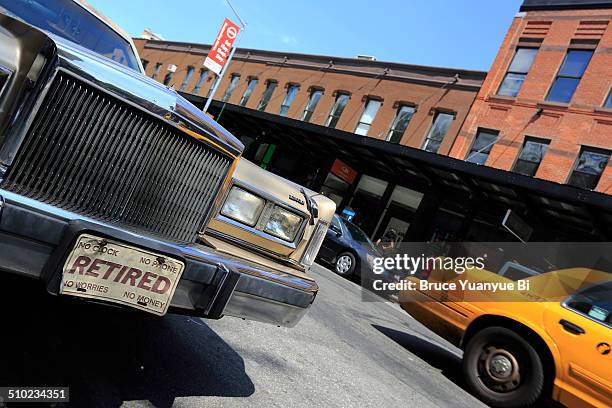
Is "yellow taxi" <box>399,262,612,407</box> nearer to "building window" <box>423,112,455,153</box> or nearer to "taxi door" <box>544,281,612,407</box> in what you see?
"taxi door" <box>544,281,612,407</box>

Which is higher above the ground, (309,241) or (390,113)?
(390,113)

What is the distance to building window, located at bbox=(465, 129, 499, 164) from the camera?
1886cm

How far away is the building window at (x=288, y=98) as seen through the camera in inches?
1116

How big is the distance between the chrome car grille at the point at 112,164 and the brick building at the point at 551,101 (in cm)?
1689

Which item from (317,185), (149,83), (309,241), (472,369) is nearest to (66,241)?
(149,83)

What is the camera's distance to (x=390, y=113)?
75.7 feet

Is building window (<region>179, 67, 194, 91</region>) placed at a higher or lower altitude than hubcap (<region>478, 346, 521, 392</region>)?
higher

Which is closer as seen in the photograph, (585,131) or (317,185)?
(585,131)

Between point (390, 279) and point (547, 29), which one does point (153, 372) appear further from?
point (547, 29)

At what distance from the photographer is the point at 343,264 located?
1201cm

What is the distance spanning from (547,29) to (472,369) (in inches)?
723

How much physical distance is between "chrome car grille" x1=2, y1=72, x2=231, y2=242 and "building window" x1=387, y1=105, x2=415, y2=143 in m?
20.4

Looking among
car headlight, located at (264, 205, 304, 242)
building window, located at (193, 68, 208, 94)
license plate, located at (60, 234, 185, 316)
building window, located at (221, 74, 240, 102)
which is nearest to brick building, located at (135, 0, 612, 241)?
building window, located at (221, 74, 240, 102)

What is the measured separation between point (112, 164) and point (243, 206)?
3.24 feet
